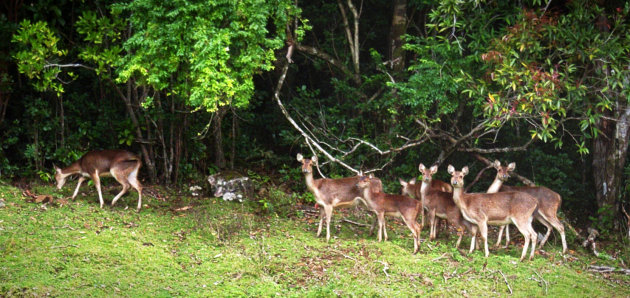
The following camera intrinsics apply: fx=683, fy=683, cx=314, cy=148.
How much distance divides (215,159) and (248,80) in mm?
4278

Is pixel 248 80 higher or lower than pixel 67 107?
higher

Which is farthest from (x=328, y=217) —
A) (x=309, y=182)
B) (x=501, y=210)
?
(x=501, y=210)

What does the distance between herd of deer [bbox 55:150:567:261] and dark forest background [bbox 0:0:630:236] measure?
1.14m

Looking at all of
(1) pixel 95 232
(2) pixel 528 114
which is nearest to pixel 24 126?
(1) pixel 95 232

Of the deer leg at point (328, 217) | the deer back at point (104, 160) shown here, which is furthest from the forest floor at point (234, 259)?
the deer back at point (104, 160)

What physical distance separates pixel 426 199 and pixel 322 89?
6.45 meters

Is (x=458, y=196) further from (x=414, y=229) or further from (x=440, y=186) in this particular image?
(x=440, y=186)

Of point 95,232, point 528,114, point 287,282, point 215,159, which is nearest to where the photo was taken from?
point 287,282

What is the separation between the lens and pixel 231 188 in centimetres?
1304

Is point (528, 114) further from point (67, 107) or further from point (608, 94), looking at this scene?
point (67, 107)

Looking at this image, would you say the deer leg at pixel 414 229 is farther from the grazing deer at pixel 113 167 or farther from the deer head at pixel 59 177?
the deer head at pixel 59 177

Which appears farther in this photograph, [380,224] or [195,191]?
[195,191]

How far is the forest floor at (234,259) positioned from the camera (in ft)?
28.8

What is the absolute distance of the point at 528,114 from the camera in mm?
11555
